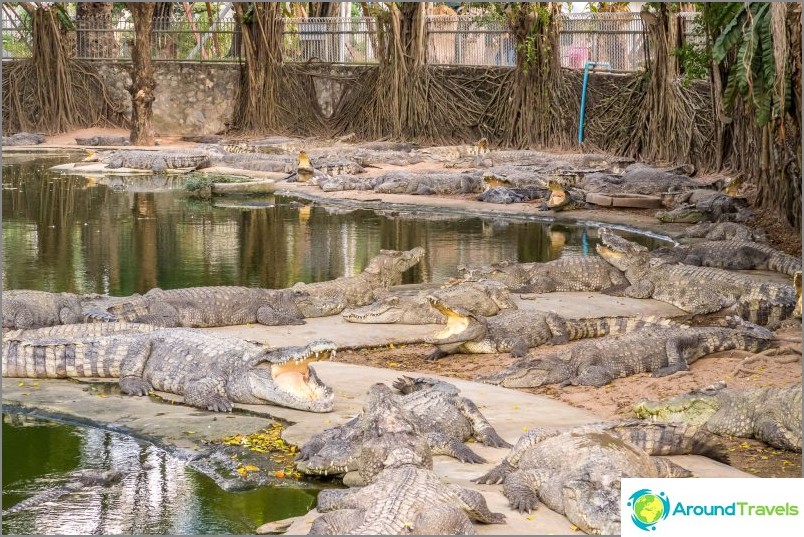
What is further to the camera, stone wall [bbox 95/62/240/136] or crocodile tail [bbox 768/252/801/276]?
stone wall [bbox 95/62/240/136]

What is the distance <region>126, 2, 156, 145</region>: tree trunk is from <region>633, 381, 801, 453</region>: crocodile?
2116cm

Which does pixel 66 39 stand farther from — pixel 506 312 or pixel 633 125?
pixel 506 312

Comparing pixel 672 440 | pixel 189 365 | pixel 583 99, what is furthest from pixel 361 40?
pixel 672 440

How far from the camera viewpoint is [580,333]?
28.2 ft

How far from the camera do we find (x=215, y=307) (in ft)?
29.0

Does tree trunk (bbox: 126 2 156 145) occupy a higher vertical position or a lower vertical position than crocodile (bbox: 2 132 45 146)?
higher

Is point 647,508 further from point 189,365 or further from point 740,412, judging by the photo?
point 189,365

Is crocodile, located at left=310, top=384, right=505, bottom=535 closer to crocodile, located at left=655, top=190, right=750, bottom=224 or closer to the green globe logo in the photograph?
the green globe logo

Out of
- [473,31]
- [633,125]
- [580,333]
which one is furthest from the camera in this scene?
[473,31]

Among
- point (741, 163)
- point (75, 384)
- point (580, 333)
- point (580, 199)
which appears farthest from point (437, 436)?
point (741, 163)

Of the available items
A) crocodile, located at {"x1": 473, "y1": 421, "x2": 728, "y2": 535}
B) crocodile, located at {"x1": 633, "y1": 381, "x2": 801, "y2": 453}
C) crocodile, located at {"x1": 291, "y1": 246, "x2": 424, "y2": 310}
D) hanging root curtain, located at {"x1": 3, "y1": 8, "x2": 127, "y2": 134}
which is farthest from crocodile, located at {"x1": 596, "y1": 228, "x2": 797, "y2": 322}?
hanging root curtain, located at {"x1": 3, "y1": 8, "x2": 127, "y2": 134}

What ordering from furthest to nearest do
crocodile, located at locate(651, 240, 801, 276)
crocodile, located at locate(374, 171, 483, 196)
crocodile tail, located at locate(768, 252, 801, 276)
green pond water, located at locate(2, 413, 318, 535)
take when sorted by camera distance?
crocodile, located at locate(374, 171, 483, 196) < crocodile, located at locate(651, 240, 801, 276) < crocodile tail, located at locate(768, 252, 801, 276) < green pond water, located at locate(2, 413, 318, 535)

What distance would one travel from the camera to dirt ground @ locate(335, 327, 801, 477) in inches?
235

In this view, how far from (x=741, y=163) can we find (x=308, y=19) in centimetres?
1577
